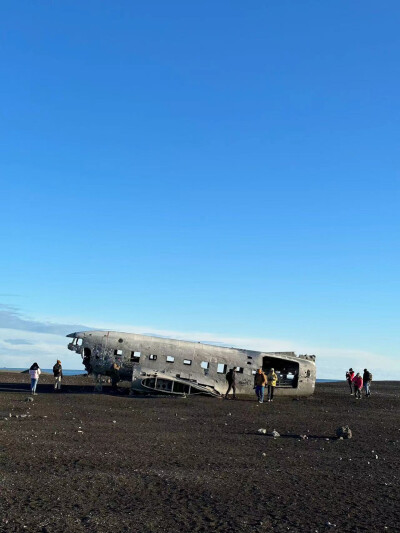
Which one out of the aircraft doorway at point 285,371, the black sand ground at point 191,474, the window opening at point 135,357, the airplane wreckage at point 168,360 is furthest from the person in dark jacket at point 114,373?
the black sand ground at point 191,474

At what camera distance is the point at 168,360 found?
3650cm

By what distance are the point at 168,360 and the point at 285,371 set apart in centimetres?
914

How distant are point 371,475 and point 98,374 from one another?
26.6 m

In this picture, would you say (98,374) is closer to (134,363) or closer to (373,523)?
(134,363)

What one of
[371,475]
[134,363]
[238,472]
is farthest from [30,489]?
[134,363]

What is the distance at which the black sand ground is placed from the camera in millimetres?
9203

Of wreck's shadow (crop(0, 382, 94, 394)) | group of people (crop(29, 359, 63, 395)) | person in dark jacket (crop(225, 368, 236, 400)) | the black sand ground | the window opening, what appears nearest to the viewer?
the black sand ground

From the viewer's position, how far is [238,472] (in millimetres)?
12938

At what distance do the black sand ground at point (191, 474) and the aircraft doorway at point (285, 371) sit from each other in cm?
1392

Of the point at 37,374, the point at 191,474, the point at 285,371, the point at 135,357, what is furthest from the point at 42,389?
the point at 191,474

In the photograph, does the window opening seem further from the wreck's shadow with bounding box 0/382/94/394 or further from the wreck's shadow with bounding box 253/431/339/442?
the wreck's shadow with bounding box 253/431/339/442

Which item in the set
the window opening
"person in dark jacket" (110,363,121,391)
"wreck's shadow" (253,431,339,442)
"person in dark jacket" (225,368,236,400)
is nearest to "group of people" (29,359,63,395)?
"person in dark jacket" (110,363,121,391)

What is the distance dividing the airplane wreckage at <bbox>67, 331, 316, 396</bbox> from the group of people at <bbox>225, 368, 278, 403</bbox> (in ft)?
4.35

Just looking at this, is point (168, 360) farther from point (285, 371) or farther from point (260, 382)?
point (285, 371)
